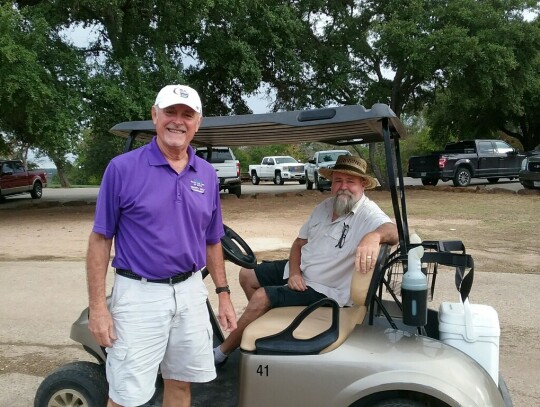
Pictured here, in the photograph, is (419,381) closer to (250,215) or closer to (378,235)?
(378,235)

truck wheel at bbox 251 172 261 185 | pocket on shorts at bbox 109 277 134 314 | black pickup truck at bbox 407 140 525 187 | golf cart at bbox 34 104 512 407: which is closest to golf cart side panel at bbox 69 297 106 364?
golf cart at bbox 34 104 512 407

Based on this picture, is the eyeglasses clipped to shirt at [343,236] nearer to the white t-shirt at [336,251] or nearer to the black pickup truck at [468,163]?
the white t-shirt at [336,251]

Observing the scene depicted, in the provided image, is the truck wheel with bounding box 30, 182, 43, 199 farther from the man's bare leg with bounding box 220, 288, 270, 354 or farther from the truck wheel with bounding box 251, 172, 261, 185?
the man's bare leg with bounding box 220, 288, 270, 354

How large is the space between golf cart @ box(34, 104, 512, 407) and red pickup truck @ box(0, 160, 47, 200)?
66.9ft

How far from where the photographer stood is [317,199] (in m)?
18.1

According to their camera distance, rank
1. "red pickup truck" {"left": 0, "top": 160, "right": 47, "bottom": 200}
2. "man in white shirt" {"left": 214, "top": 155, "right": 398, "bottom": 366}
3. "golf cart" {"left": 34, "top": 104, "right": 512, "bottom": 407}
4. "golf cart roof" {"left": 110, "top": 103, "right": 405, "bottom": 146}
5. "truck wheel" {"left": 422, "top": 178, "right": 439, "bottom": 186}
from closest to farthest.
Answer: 1. "golf cart" {"left": 34, "top": 104, "right": 512, "bottom": 407}
2. "golf cart roof" {"left": 110, "top": 103, "right": 405, "bottom": 146}
3. "man in white shirt" {"left": 214, "top": 155, "right": 398, "bottom": 366}
4. "red pickup truck" {"left": 0, "top": 160, "right": 47, "bottom": 200}
5. "truck wheel" {"left": 422, "top": 178, "right": 439, "bottom": 186}

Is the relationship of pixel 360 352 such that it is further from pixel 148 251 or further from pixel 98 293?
pixel 98 293

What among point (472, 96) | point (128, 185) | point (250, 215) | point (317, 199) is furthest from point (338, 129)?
point (472, 96)

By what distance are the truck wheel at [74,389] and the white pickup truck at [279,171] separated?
26839 mm

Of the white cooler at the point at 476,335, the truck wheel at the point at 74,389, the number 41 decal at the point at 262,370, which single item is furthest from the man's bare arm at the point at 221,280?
the white cooler at the point at 476,335

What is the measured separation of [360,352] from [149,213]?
1.08 meters

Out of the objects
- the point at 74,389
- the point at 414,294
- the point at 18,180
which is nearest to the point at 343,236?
the point at 414,294

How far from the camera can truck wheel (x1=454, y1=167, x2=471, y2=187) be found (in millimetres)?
21172

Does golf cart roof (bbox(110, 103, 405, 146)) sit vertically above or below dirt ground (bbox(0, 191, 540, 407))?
above
